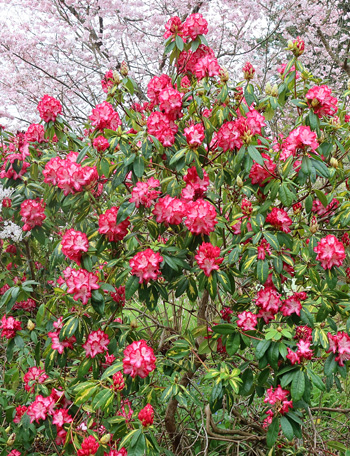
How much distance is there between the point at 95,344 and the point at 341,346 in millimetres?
884

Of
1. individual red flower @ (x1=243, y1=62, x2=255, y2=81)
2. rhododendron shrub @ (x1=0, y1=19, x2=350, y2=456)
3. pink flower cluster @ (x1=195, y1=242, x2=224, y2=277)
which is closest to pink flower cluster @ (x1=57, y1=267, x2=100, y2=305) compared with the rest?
rhododendron shrub @ (x1=0, y1=19, x2=350, y2=456)

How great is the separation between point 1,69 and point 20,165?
119 inches

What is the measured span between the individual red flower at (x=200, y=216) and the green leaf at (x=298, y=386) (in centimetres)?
56

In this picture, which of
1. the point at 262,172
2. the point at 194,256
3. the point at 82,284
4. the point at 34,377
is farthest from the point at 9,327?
the point at 262,172

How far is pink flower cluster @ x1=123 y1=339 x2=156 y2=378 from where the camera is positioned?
1397 millimetres

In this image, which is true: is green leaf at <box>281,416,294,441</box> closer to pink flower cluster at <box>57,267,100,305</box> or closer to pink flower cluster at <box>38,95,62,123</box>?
pink flower cluster at <box>57,267,100,305</box>

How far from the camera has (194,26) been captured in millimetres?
1826

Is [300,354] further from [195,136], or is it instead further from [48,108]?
[48,108]

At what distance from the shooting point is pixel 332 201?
182 centimetres

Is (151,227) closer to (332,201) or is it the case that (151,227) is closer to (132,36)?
(332,201)

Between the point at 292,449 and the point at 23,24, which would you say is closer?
the point at 292,449

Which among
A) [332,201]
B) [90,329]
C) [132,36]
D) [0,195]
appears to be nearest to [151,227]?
[90,329]

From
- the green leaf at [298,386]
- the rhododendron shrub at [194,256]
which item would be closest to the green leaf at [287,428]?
the rhododendron shrub at [194,256]

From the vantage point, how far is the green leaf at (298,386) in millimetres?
1356
